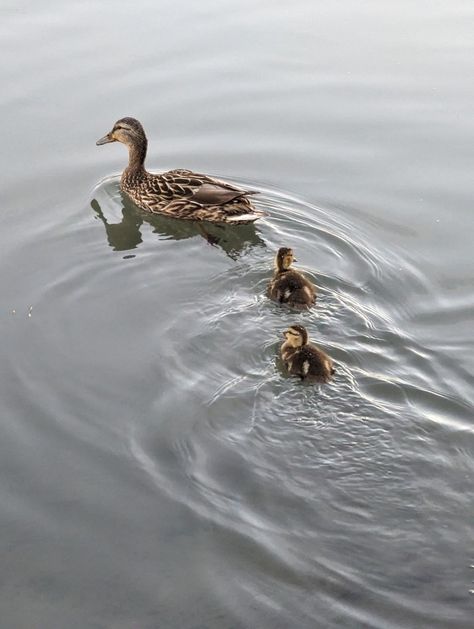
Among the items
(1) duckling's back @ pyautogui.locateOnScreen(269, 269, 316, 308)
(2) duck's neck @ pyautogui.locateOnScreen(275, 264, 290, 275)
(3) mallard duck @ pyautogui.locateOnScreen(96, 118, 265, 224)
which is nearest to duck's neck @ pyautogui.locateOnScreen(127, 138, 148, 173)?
(3) mallard duck @ pyautogui.locateOnScreen(96, 118, 265, 224)

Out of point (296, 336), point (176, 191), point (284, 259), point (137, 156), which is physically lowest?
point (296, 336)

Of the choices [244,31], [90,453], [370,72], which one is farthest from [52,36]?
[90,453]

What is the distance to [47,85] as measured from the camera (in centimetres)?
858

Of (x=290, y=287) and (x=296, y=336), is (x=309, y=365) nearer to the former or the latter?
(x=296, y=336)

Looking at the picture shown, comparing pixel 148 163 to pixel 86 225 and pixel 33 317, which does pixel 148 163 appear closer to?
pixel 86 225

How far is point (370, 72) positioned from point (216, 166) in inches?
85.0

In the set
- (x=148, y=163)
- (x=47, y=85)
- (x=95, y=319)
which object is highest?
(x=47, y=85)

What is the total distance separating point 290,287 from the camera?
554 cm

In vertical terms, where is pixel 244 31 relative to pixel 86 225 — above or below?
above

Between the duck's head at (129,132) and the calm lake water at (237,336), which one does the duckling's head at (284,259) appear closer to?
the calm lake water at (237,336)

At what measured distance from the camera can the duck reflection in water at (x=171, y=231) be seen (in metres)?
6.61

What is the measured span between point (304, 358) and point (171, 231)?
2.33 metres

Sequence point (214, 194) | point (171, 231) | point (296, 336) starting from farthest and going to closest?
1. point (171, 231)
2. point (214, 194)
3. point (296, 336)

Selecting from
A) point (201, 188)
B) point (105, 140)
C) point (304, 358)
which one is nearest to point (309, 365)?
point (304, 358)
